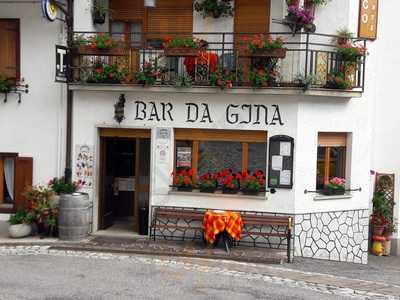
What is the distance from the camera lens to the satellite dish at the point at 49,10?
44.4ft

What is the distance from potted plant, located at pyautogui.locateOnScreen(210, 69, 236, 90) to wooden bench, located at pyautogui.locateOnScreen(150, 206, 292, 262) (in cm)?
279

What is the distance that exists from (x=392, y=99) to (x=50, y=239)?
9371 millimetres

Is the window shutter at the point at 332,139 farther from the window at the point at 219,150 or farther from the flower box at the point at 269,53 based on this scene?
the flower box at the point at 269,53

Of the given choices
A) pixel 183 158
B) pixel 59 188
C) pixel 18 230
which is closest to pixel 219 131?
pixel 183 158

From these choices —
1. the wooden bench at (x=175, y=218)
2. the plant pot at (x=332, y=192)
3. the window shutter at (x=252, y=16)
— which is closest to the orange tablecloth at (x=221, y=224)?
the wooden bench at (x=175, y=218)

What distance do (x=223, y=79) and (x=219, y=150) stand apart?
1728 mm

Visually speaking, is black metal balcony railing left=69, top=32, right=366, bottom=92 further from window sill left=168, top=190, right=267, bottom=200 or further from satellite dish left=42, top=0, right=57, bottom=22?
window sill left=168, top=190, right=267, bottom=200

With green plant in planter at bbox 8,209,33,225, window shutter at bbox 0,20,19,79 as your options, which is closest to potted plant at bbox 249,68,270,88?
window shutter at bbox 0,20,19,79

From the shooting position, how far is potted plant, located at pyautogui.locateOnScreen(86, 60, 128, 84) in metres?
14.3

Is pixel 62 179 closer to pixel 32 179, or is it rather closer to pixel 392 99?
pixel 32 179

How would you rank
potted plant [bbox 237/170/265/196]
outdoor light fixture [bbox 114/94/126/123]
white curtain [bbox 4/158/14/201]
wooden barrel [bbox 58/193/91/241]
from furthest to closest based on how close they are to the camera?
1. white curtain [bbox 4/158/14/201]
2. outdoor light fixture [bbox 114/94/126/123]
3. potted plant [bbox 237/170/265/196]
4. wooden barrel [bbox 58/193/91/241]

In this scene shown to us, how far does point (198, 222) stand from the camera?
564 inches

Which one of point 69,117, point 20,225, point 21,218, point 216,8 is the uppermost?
point 216,8

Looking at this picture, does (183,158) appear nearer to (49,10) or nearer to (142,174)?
(142,174)
